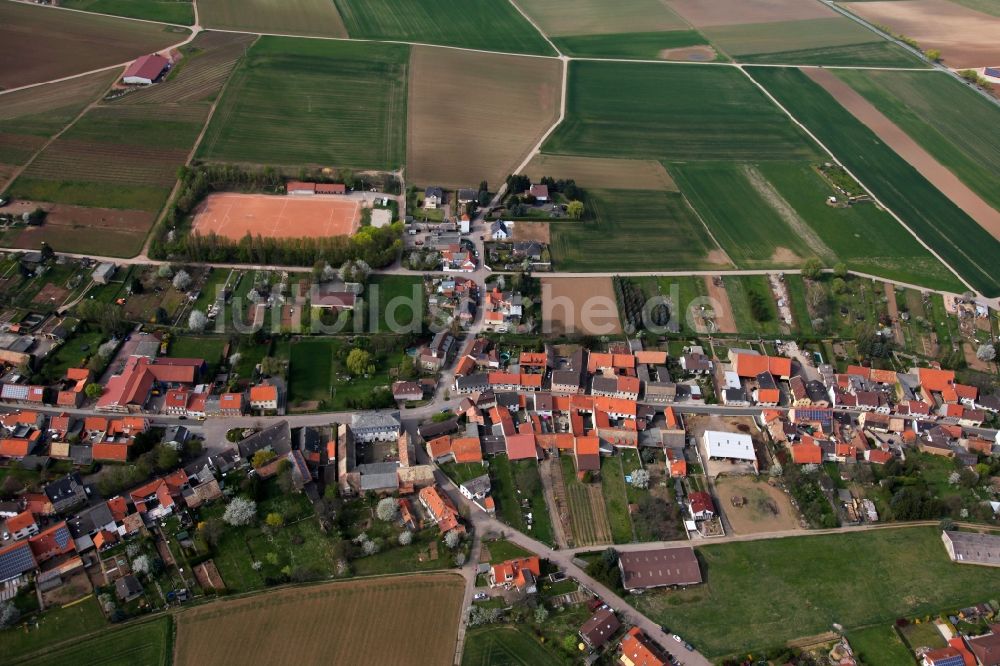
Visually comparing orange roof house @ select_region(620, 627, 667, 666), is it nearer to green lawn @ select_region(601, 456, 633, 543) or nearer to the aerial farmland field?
green lawn @ select_region(601, 456, 633, 543)

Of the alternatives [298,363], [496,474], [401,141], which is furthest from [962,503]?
[401,141]

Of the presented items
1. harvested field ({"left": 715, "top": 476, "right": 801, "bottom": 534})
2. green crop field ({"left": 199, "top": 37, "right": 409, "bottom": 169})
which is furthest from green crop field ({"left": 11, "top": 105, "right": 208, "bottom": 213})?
harvested field ({"left": 715, "top": 476, "right": 801, "bottom": 534})

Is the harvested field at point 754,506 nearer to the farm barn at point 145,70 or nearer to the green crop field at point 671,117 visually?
the green crop field at point 671,117

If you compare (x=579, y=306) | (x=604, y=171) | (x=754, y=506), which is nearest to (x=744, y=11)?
(x=604, y=171)

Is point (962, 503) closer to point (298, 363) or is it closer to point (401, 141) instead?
point (298, 363)

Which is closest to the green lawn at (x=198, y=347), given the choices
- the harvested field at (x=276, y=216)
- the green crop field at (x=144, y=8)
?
the harvested field at (x=276, y=216)

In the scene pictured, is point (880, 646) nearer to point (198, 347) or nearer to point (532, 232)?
point (532, 232)
